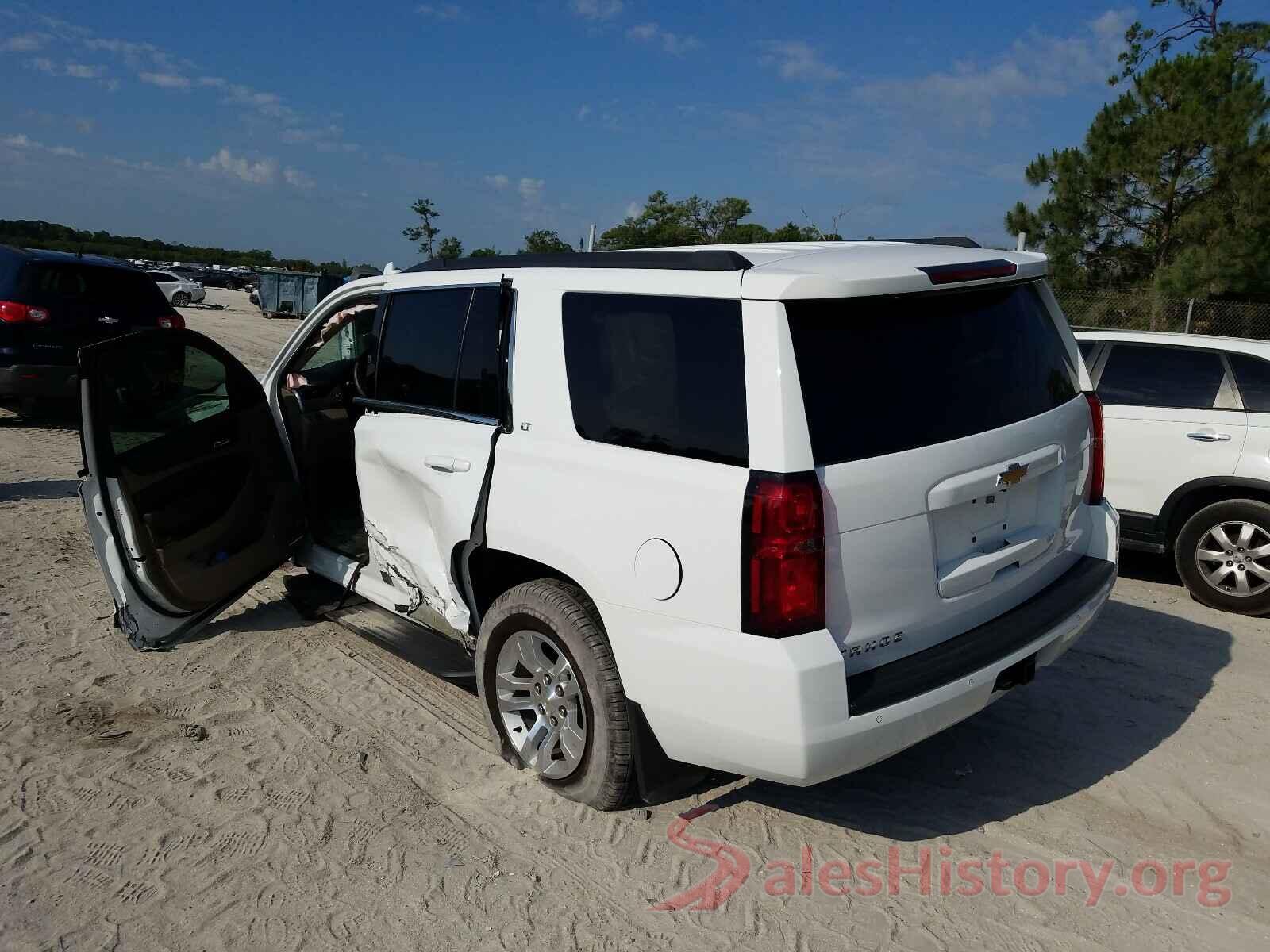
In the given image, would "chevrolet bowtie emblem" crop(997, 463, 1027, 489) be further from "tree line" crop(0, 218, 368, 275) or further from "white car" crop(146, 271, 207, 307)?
"tree line" crop(0, 218, 368, 275)

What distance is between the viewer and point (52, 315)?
9.79 m

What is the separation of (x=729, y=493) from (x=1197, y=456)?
4.49 m

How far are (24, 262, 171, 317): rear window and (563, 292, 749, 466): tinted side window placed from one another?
8563 millimetres

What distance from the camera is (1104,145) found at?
18344mm

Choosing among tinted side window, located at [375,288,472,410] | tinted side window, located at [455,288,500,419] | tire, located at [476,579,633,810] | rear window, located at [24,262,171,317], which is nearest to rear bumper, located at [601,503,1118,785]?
tire, located at [476,579,633,810]

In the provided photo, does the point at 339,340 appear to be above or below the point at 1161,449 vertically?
above

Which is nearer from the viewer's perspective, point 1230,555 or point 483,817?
point 483,817

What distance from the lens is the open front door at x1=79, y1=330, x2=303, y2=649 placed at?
14.7ft

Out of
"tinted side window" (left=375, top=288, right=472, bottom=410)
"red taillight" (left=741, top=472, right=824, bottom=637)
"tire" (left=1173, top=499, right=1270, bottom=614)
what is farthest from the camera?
"tire" (left=1173, top=499, right=1270, bottom=614)

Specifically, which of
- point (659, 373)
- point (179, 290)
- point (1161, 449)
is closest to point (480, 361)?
point (659, 373)

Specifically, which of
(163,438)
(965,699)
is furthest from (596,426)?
(163,438)

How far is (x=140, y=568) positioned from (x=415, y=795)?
190 cm

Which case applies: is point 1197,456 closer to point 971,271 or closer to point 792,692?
point 971,271

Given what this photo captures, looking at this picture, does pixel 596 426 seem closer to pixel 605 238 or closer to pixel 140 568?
pixel 140 568
